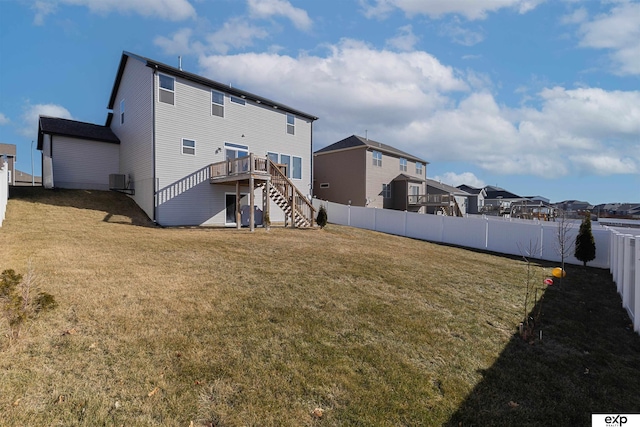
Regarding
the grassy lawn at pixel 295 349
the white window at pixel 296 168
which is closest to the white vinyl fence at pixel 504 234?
the grassy lawn at pixel 295 349

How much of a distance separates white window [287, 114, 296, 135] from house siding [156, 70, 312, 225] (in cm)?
148

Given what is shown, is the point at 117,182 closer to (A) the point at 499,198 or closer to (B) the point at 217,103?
(B) the point at 217,103

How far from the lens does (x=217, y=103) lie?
1700 centimetres

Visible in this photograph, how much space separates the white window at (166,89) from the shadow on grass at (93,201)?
5.80m

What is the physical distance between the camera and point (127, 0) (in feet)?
39.2

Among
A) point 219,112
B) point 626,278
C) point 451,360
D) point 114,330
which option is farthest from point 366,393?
point 219,112

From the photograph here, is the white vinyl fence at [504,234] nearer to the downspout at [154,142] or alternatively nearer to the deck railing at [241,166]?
the deck railing at [241,166]

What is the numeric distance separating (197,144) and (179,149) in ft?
3.27

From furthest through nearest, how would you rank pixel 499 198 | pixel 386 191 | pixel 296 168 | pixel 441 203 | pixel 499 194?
pixel 499 194
pixel 499 198
pixel 386 191
pixel 441 203
pixel 296 168

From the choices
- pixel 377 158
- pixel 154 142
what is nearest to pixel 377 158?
pixel 377 158

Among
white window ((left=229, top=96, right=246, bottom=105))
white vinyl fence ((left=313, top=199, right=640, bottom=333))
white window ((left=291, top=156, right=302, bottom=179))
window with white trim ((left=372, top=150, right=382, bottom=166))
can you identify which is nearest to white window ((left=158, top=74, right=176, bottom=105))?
white window ((left=229, top=96, right=246, bottom=105))

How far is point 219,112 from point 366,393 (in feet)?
55.5

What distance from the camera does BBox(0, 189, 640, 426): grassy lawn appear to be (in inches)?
115

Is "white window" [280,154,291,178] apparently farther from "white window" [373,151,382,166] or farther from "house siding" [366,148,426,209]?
"white window" [373,151,382,166]
